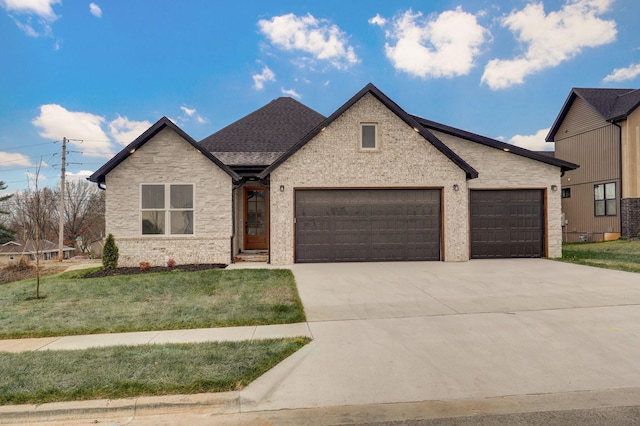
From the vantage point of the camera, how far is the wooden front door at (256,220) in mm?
14102

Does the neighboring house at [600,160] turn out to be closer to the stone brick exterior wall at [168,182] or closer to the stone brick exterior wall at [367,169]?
the stone brick exterior wall at [367,169]

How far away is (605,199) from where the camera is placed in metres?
19.5

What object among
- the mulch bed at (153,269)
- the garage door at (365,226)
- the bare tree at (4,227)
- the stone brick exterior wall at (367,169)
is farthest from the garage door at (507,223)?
the bare tree at (4,227)

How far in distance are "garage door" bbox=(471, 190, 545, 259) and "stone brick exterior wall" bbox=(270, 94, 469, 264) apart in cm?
91

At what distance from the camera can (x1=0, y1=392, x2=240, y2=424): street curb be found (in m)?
3.00

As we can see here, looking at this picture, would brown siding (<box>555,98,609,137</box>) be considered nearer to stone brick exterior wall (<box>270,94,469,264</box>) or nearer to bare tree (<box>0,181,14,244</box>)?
stone brick exterior wall (<box>270,94,469,264</box>)

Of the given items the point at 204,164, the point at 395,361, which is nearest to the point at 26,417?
the point at 395,361

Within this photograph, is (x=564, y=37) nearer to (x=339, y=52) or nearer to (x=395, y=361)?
(x=339, y=52)

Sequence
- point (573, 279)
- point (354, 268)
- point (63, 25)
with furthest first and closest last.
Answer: point (63, 25)
point (354, 268)
point (573, 279)

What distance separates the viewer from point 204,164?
1186 cm

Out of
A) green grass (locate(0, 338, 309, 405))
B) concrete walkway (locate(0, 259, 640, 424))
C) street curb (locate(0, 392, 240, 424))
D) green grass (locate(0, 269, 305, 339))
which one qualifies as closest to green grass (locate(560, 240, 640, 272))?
concrete walkway (locate(0, 259, 640, 424))

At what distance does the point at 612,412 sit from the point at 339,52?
82.5 feet

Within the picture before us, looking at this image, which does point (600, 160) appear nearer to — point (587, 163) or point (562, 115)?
point (587, 163)

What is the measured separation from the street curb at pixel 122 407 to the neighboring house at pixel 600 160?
76.7 feet
